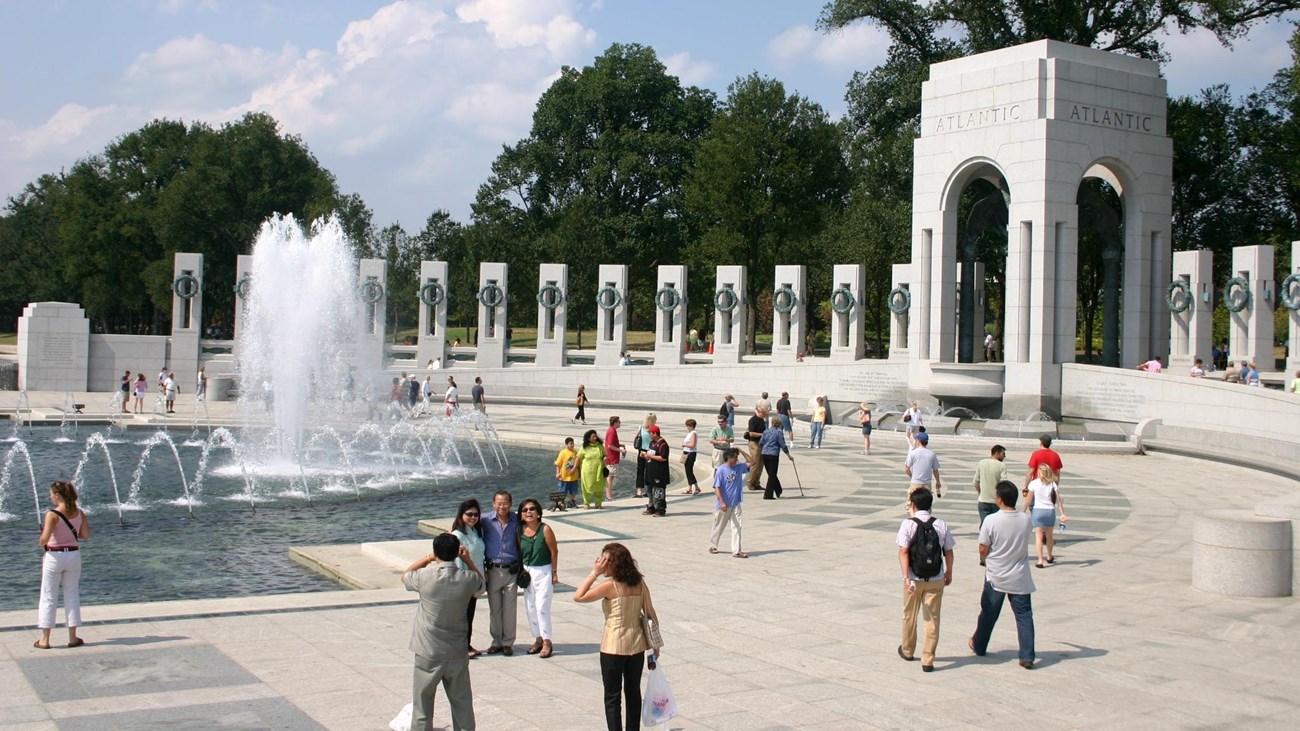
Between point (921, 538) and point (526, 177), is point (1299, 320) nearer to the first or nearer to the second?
point (921, 538)

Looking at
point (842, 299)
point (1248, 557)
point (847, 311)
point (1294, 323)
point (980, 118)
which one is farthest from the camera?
point (847, 311)

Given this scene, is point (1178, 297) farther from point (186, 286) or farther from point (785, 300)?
point (186, 286)

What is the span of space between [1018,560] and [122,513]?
583 inches

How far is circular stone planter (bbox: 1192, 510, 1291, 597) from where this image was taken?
42.0 ft

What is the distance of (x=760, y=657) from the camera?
1016cm

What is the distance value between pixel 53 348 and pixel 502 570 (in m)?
40.6

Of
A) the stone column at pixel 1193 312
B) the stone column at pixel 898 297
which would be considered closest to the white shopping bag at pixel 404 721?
the stone column at pixel 1193 312

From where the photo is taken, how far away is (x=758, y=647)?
1052 centimetres

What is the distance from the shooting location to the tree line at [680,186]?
48.7 meters

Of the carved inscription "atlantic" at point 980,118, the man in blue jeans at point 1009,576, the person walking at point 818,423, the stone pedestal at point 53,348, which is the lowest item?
the man in blue jeans at point 1009,576

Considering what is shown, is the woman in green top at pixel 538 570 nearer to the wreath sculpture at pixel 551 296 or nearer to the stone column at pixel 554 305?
the stone column at pixel 554 305

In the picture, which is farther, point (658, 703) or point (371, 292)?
point (371, 292)

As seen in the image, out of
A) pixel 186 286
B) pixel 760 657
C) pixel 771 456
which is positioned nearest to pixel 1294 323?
pixel 771 456

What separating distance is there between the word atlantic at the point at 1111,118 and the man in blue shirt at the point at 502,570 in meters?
28.1
